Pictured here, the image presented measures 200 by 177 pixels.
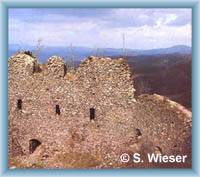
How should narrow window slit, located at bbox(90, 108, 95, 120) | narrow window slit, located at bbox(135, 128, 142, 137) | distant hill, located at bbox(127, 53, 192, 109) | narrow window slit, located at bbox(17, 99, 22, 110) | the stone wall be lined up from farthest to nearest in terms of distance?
narrow window slit, located at bbox(17, 99, 22, 110) < narrow window slit, located at bbox(90, 108, 95, 120) < narrow window slit, located at bbox(135, 128, 142, 137) < the stone wall < distant hill, located at bbox(127, 53, 192, 109)

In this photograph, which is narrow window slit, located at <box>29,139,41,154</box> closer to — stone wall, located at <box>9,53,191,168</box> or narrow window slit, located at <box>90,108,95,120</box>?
stone wall, located at <box>9,53,191,168</box>

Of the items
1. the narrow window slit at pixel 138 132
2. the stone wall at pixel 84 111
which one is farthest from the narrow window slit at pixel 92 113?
the narrow window slit at pixel 138 132

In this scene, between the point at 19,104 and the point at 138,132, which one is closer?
the point at 138,132

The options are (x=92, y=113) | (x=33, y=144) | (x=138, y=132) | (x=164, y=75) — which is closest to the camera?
(x=164, y=75)

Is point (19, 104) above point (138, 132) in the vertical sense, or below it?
above

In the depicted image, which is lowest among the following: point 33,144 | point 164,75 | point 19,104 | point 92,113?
point 33,144

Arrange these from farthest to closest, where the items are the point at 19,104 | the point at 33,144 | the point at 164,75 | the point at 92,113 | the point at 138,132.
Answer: the point at 33,144, the point at 19,104, the point at 92,113, the point at 138,132, the point at 164,75

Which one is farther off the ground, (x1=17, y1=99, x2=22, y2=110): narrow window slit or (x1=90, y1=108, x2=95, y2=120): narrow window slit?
(x1=17, y1=99, x2=22, y2=110): narrow window slit

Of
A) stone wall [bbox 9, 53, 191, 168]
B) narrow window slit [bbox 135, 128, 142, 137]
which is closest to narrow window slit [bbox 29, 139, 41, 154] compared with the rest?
stone wall [bbox 9, 53, 191, 168]

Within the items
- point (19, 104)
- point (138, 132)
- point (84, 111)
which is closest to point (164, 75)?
point (138, 132)

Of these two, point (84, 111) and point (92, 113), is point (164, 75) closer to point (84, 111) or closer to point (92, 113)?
point (92, 113)
